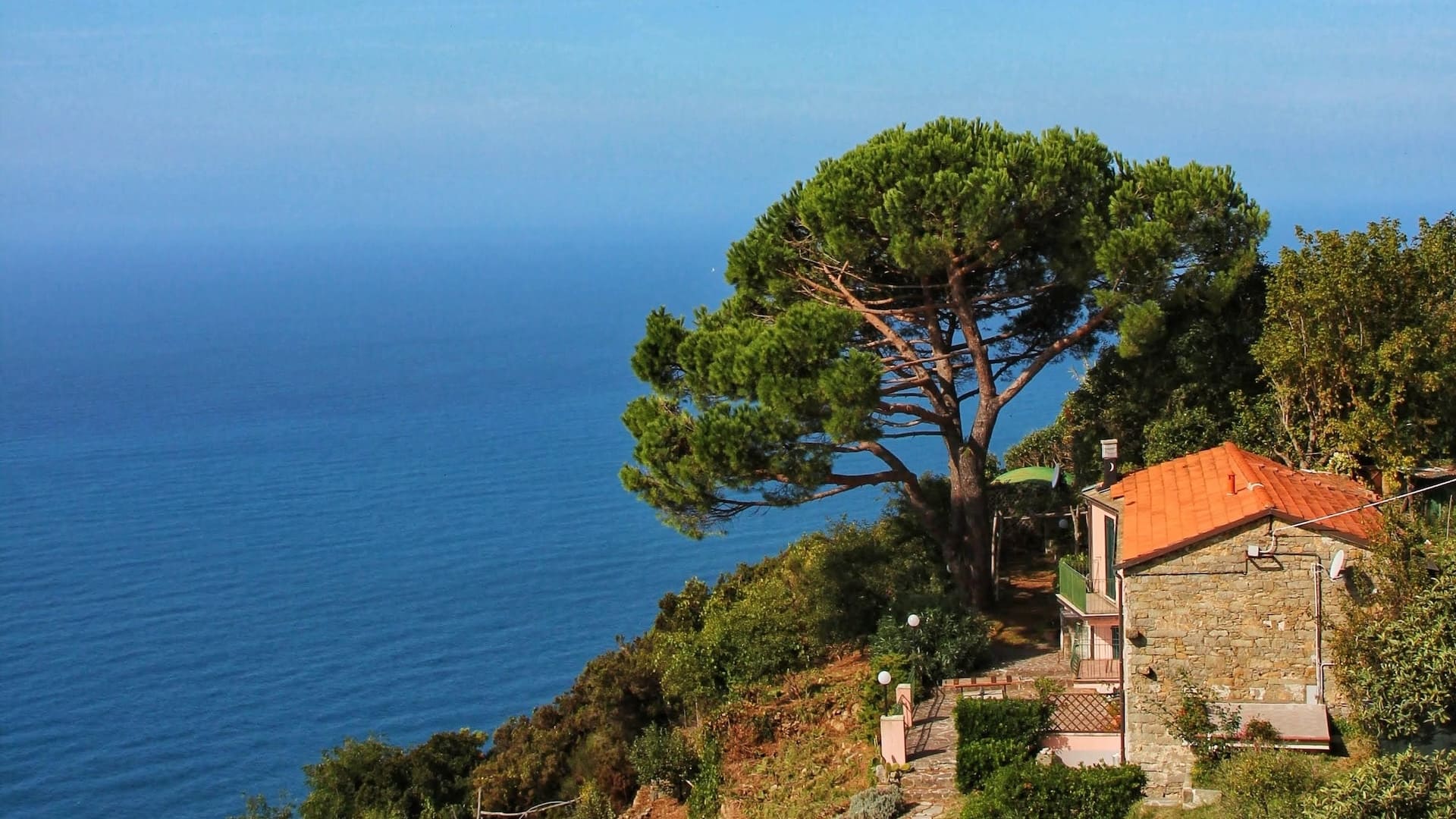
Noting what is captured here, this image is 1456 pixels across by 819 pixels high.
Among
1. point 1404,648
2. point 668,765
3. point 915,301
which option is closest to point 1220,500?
point 1404,648

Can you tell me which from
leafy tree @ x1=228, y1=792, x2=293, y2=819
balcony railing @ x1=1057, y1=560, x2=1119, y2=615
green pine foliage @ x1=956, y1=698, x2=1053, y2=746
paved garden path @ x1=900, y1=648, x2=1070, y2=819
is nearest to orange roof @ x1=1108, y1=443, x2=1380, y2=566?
balcony railing @ x1=1057, y1=560, x2=1119, y2=615

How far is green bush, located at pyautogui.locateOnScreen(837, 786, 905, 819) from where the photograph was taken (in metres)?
16.4

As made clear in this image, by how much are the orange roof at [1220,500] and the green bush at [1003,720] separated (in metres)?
2.09

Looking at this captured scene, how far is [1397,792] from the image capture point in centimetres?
1240

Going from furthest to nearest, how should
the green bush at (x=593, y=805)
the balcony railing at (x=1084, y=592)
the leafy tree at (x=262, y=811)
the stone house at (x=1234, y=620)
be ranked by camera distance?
the leafy tree at (x=262, y=811), the green bush at (x=593, y=805), the balcony railing at (x=1084, y=592), the stone house at (x=1234, y=620)

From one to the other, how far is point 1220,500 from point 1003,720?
3598 millimetres

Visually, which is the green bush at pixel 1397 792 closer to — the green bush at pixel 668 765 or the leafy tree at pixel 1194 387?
the green bush at pixel 668 765

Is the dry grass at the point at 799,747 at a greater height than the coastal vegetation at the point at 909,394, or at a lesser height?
lesser

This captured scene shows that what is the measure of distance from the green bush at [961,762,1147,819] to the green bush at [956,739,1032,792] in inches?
22.2

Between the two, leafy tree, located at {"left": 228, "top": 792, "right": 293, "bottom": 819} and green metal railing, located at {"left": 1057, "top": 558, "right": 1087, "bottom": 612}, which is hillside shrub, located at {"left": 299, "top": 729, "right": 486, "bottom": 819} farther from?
green metal railing, located at {"left": 1057, "top": 558, "right": 1087, "bottom": 612}

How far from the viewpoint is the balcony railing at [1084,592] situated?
59.8 ft

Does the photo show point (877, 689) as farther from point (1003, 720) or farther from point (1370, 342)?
point (1370, 342)

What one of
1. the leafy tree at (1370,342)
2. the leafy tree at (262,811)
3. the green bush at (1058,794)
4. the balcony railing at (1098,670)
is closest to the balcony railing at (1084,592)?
the balcony railing at (1098,670)

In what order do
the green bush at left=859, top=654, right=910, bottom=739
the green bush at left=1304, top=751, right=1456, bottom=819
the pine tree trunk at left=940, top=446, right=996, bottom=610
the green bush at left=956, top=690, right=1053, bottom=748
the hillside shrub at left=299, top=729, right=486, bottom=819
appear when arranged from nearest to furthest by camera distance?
the green bush at left=1304, top=751, right=1456, bottom=819 < the green bush at left=956, top=690, right=1053, bottom=748 < the green bush at left=859, top=654, right=910, bottom=739 < the pine tree trunk at left=940, top=446, right=996, bottom=610 < the hillside shrub at left=299, top=729, right=486, bottom=819
